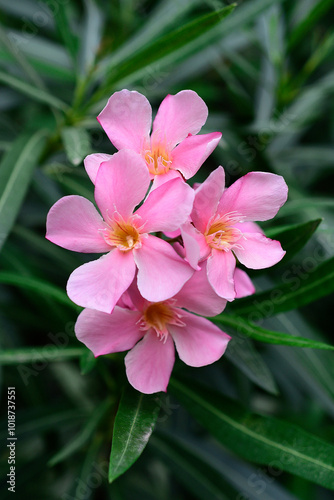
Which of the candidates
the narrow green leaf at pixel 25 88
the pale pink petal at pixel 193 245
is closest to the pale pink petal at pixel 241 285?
the pale pink petal at pixel 193 245

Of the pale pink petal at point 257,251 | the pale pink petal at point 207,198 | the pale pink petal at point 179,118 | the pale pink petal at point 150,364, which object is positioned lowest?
the pale pink petal at point 150,364

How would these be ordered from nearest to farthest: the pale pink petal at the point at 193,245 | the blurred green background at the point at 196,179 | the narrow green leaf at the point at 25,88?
the pale pink petal at the point at 193,245
the blurred green background at the point at 196,179
the narrow green leaf at the point at 25,88

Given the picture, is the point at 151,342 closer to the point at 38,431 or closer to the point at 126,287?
the point at 126,287

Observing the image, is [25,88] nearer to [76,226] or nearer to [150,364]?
[76,226]

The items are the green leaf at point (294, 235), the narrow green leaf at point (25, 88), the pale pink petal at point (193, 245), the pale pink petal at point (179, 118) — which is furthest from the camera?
the narrow green leaf at point (25, 88)

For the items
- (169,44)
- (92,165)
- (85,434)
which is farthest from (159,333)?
(169,44)

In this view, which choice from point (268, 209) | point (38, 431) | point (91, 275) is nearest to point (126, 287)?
point (91, 275)

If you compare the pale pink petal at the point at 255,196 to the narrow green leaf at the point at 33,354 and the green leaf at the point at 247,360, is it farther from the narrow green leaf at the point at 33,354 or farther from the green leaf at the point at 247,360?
the narrow green leaf at the point at 33,354
